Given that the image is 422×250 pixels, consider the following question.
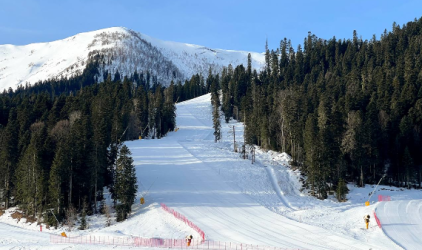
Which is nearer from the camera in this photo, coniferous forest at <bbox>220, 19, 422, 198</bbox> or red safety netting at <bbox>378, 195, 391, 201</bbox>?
red safety netting at <bbox>378, 195, 391, 201</bbox>

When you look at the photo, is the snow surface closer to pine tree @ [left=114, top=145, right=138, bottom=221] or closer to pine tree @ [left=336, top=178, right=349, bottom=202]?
pine tree @ [left=336, top=178, right=349, bottom=202]

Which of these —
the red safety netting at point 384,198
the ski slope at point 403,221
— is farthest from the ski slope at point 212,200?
the red safety netting at point 384,198

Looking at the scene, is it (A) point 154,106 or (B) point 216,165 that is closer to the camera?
(B) point 216,165

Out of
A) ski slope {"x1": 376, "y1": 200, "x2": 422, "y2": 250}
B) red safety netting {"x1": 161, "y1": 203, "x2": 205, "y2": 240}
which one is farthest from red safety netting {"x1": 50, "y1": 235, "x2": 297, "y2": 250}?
ski slope {"x1": 376, "y1": 200, "x2": 422, "y2": 250}

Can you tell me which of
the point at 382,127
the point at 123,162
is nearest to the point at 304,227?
the point at 123,162

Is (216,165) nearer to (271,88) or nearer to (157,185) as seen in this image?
(157,185)

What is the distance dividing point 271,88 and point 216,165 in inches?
2392

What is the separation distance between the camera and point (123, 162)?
41062 mm

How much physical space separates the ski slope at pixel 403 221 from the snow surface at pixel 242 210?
95 millimetres

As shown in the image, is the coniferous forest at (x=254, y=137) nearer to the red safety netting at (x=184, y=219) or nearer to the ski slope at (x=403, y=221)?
the red safety netting at (x=184, y=219)

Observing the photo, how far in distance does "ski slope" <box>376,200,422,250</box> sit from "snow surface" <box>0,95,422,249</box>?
10 centimetres

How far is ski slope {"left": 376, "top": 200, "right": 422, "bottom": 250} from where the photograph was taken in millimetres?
28227

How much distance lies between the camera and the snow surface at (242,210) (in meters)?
29.6

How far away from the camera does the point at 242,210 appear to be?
39.4 meters
